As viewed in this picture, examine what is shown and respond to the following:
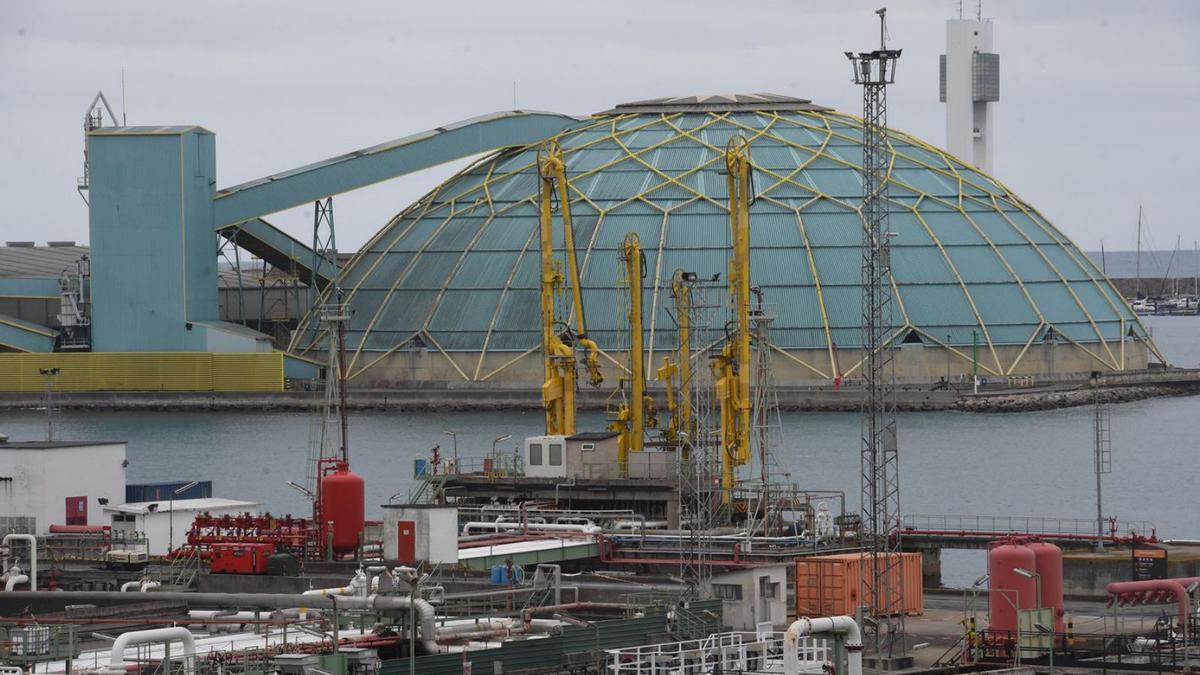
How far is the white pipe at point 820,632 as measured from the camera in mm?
45656

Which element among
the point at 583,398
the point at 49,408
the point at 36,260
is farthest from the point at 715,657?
the point at 36,260

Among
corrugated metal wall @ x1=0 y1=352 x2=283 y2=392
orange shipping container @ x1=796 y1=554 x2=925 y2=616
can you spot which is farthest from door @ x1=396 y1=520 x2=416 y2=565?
corrugated metal wall @ x1=0 y1=352 x2=283 y2=392

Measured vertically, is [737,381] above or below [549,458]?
above

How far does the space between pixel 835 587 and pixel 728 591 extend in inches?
158

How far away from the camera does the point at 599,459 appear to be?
83750 millimetres

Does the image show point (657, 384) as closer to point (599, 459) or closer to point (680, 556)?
point (599, 459)

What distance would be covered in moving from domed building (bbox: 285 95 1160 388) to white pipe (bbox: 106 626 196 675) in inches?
3489

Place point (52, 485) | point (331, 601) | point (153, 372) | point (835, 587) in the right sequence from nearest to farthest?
point (331, 601)
point (835, 587)
point (52, 485)
point (153, 372)

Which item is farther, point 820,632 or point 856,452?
point 856,452

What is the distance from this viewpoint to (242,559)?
66688 mm

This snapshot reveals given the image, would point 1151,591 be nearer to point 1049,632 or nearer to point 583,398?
point 1049,632

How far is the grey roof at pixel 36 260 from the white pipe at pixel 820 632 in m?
115

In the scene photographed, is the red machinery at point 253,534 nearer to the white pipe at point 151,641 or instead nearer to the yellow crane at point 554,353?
the yellow crane at point 554,353

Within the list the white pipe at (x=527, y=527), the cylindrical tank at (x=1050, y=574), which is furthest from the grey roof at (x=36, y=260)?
the cylindrical tank at (x=1050, y=574)
